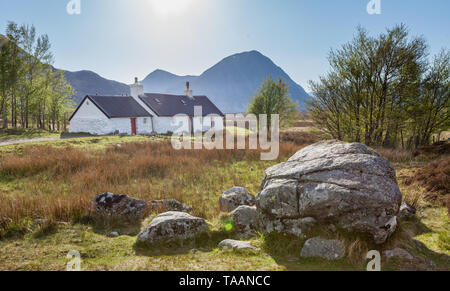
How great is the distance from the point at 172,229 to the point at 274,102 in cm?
3268

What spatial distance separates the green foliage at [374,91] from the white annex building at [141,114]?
2216 centimetres

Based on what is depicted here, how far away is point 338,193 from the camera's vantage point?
4.50 m

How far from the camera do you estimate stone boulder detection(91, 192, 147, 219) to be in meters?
6.00

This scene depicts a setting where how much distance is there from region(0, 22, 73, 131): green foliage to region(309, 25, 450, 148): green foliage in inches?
1234

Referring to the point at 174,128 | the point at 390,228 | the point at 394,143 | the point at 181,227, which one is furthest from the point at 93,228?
the point at 174,128

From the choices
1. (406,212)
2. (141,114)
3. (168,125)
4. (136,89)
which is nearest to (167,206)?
(406,212)

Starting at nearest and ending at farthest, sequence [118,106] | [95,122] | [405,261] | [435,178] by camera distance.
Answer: [405,261], [435,178], [95,122], [118,106]

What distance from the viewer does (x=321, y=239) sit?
4.37 meters

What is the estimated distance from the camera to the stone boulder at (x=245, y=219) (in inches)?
221

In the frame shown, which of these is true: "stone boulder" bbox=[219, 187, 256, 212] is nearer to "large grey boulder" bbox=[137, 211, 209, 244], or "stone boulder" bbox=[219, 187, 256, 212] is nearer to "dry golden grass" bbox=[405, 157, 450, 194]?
"large grey boulder" bbox=[137, 211, 209, 244]

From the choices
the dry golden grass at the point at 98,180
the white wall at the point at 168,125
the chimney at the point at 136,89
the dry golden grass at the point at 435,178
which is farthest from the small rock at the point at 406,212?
the chimney at the point at 136,89

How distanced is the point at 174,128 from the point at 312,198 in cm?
3307

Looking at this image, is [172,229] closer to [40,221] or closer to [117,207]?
[117,207]

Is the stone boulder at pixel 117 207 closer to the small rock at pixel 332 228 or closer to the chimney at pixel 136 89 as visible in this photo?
the small rock at pixel 332 228
